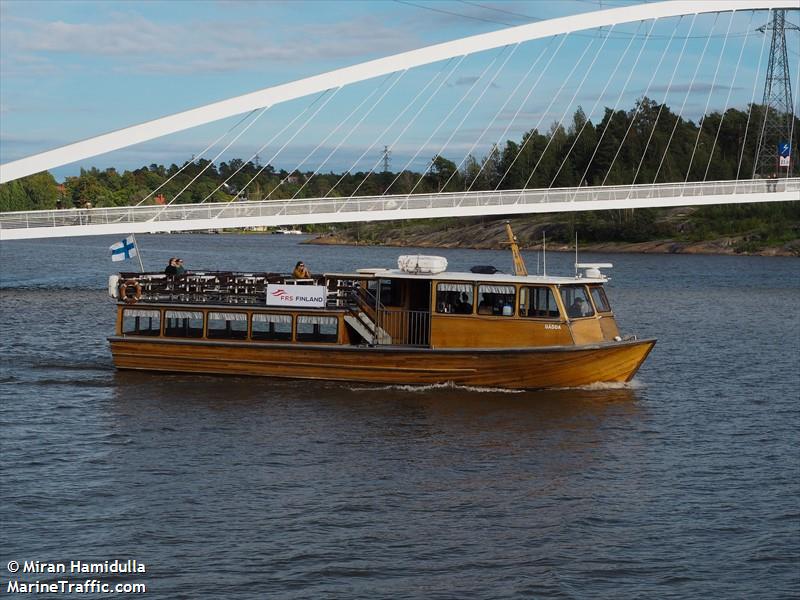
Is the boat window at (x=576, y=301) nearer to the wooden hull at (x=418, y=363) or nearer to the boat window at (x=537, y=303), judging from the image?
the boat window at (x=537, y=303)

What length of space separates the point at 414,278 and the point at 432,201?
3501cm

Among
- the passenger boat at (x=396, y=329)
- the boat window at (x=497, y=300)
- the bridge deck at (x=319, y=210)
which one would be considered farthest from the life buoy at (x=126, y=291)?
the bridge deck at (x=319, y=210)

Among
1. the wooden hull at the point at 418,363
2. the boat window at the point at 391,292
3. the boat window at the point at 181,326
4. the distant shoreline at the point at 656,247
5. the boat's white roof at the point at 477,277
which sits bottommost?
the wooden hull at the point at 418,363

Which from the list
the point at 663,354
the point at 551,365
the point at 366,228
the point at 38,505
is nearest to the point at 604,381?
the point at 551,365

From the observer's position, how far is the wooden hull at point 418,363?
1079 inches

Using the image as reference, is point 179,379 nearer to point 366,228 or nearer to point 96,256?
point 96,256

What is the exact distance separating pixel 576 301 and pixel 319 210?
121 ft

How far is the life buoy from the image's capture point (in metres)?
30.5

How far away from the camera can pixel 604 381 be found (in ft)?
93.1

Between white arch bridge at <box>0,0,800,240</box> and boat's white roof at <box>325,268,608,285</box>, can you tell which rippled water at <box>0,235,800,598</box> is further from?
white arch bridge at <box>0,0,800,240</box>

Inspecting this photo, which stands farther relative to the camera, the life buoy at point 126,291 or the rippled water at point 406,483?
the life buoy at point 126,291

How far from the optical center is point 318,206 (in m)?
62.9

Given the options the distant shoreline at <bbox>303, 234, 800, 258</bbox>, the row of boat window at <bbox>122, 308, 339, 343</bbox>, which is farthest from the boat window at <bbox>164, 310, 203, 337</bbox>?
the distant shoreline at <bbox>303, 234, 800, 258</bbox>

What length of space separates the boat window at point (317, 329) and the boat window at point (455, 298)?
2.67 m
